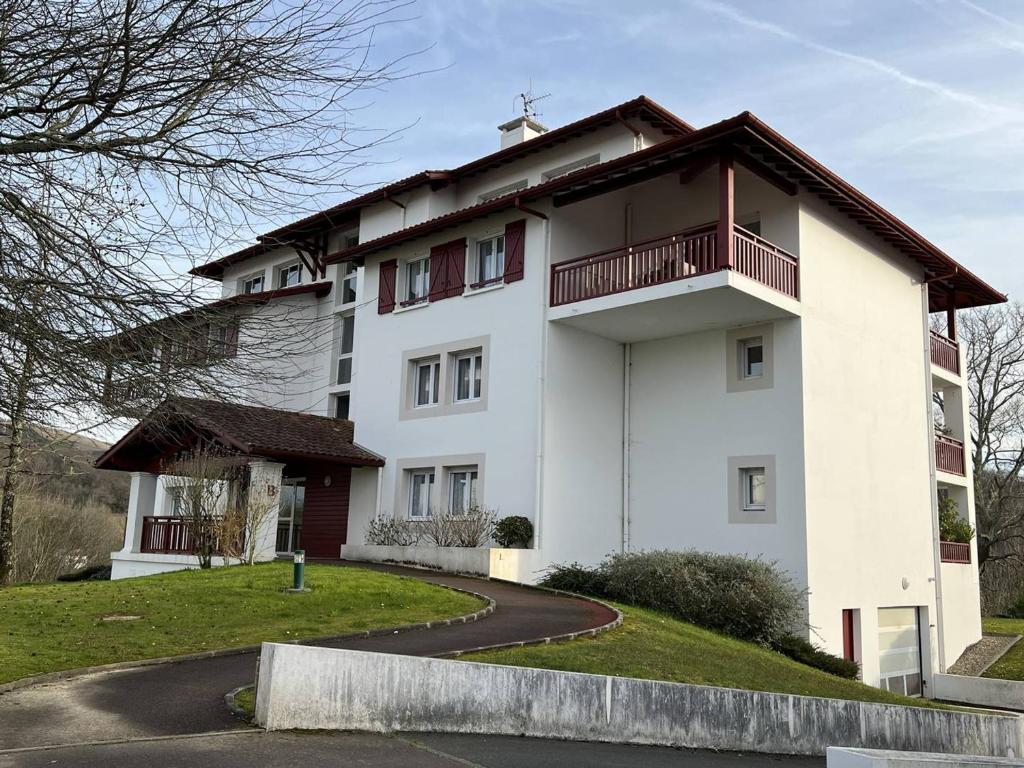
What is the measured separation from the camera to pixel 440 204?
81.1 feet

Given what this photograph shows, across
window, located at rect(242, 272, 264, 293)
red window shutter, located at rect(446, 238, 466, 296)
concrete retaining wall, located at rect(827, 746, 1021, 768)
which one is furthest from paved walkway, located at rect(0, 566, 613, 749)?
window, located at rect(242, 272, 264, 293)

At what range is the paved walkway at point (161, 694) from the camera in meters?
7.27

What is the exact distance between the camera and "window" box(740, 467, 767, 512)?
18484mm

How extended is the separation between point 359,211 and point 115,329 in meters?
20.7

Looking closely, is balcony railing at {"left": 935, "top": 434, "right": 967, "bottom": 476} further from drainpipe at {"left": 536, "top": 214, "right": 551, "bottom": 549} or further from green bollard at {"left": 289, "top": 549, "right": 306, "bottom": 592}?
green bollard at {"left": 289, "top": 549, "right": 306, "bottom": 592}

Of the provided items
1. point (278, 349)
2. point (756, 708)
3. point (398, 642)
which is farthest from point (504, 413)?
point (278, 349)

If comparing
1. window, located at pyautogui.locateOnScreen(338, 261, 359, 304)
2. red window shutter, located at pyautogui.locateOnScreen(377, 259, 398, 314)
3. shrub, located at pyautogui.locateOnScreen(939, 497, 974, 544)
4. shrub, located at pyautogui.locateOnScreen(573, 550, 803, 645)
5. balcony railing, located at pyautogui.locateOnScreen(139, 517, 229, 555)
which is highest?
window, located at pyautogui.locateOnScreen(338, 261, 359, 304)

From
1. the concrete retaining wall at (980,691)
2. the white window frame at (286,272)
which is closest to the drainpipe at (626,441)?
the concrete retaining wall at (980,691)

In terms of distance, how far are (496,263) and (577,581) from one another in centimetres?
768

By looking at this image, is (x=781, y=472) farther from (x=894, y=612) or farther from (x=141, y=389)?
(x=141, y=389)

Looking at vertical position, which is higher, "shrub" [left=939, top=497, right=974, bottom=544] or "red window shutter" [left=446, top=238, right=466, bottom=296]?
"red window shutter" [left=446, top=238, right=466, bottom=296]

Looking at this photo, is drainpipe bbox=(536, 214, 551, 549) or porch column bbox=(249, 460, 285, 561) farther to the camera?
porch column bbox=(249, 460, 285, 561)

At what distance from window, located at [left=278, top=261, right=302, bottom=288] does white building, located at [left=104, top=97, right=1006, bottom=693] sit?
6.11 meters

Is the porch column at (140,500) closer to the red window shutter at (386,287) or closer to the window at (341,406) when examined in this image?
the window at (341,406)
